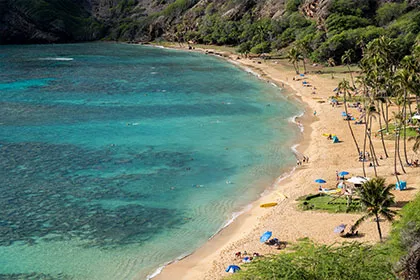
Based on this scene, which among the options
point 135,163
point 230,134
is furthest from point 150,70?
point 135,163

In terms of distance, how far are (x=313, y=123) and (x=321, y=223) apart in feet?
123

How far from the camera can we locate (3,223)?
161ft

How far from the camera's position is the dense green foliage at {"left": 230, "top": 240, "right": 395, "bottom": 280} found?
27.9m

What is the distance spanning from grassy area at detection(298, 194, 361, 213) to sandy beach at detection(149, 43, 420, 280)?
731mm

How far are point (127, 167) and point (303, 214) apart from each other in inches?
964

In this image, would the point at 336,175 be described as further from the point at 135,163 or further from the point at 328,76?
the point at 328,76

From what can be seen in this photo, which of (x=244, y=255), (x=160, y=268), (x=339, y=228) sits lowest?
(x=160, y=268)

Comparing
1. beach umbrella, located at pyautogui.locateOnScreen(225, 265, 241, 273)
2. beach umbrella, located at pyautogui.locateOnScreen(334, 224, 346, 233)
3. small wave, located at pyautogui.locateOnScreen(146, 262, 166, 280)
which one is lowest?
small wave, located at pyautogui.locateOnScreen(146, 262, 166, 280)

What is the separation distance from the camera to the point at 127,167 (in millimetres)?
64438

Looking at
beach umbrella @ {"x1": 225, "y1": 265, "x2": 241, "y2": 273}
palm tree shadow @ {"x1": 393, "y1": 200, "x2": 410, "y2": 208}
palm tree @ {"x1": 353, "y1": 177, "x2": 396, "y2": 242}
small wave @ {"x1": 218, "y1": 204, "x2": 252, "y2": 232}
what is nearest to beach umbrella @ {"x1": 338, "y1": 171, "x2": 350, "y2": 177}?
palm tree shadow @ {"x1": 393, "y1": 200, "x2": 410, "y2": 208}

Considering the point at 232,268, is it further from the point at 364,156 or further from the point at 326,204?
the point at 364,156

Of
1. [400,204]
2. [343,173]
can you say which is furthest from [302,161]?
[400,204]

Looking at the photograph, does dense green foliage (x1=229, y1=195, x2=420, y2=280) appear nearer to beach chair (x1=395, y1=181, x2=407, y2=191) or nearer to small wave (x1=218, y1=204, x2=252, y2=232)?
small wave (x1=218, y1=204, x2=252, y2=232)

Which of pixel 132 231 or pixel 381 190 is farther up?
pixel 381 190
